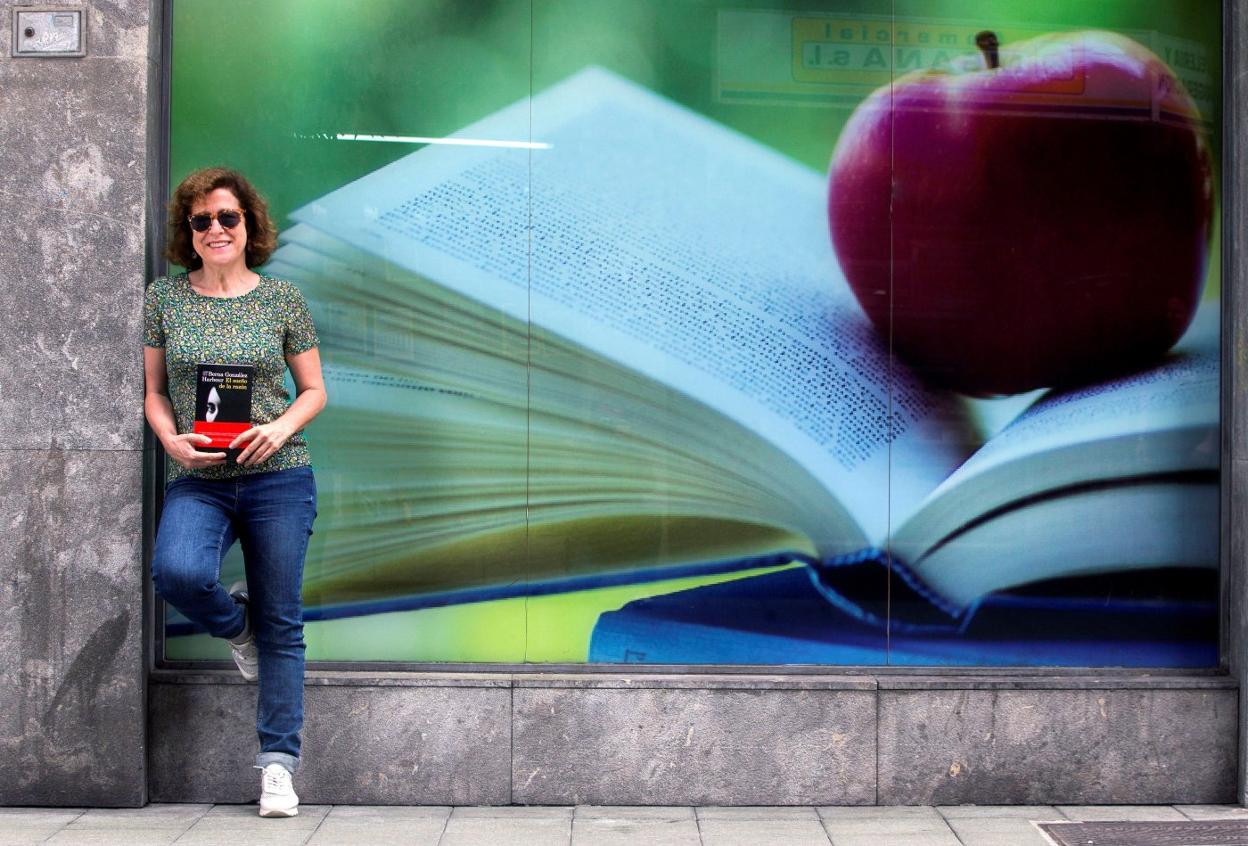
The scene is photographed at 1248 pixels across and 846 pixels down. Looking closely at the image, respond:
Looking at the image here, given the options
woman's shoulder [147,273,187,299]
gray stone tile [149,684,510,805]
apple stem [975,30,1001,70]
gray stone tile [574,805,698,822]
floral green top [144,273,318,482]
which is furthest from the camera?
apple stem [975,30,1001,70]

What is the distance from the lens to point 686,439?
5.27 metres

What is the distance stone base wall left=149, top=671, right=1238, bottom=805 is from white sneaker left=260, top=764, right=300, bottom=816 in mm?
251

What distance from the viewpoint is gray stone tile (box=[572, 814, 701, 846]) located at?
14.8ft

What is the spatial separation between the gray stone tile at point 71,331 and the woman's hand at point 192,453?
0.40m

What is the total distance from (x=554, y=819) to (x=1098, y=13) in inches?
141

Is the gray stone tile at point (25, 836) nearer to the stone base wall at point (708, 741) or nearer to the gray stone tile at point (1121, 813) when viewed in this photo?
the stone base wall at point (708, 741)

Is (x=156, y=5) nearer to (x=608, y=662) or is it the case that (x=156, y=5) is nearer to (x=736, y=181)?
(x=736, y=181)

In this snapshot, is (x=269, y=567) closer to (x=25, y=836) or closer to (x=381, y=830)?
(x=381, y=830)

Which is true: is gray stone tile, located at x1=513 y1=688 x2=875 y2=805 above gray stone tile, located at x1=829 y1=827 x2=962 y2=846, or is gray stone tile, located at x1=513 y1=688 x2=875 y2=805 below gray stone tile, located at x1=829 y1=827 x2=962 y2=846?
above

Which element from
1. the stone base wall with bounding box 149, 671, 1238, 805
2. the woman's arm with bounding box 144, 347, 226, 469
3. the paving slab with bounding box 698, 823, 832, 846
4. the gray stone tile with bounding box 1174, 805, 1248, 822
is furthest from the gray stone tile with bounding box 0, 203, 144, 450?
the gray stone tile with bounding box 1174, 805, 1248, 822

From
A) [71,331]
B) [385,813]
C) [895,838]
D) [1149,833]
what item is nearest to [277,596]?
[385,813]

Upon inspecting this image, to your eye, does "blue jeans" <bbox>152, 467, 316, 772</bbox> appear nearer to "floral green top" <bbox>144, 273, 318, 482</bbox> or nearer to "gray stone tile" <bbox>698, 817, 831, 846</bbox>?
"floral green top" <bbox>144, 273, 318, 482</bbox>

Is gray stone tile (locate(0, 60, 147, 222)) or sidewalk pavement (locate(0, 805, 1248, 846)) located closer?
sidewalk pavement (locate(0, 805, 1248, 846))

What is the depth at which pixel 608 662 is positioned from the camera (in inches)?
207
